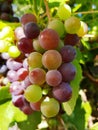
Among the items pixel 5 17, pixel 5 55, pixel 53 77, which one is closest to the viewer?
pixel 53 77

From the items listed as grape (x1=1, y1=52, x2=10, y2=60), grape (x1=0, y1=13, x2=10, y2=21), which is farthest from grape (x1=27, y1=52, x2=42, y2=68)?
grape (x1=0, y1=13, x2=10, y2=21)

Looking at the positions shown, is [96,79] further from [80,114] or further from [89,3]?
[89,3]

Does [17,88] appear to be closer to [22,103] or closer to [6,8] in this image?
[22,103]

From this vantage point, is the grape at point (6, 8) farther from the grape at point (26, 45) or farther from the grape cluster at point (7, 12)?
the grape at point (26, 45)

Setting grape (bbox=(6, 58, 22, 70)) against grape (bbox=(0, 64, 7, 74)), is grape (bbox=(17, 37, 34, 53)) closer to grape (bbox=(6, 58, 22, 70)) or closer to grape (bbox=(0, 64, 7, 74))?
grape (bbox=(6, 58, 22, 70))

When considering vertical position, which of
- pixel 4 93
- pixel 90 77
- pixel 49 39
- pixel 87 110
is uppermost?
pixel 49 39

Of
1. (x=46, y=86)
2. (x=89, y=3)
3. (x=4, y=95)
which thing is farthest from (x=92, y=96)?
(x=46, y=86)

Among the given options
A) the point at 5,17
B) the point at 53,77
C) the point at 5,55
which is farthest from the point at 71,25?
the point at 5,17
